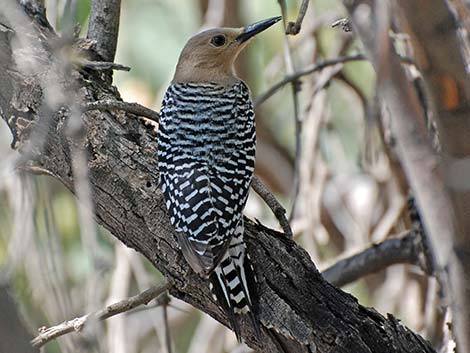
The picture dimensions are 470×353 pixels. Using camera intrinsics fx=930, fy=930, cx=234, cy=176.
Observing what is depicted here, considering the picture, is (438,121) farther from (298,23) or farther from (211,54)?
(211,54)

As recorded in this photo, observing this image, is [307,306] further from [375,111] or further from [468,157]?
[375,111]

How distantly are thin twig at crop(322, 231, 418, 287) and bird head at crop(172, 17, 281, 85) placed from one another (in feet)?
3.26

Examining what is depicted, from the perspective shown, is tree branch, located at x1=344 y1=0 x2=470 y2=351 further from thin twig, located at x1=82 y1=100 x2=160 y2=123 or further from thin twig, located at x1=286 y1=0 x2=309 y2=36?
thin twig, located at x1=82 y1=100 x2=160 y2=123

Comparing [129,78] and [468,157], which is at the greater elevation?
[129,78]

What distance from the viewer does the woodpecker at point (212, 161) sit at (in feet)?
9.83

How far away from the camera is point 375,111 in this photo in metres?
4.50

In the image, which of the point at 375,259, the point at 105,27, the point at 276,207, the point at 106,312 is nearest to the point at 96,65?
the point at 105,27

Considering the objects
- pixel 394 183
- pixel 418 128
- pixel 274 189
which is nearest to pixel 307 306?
pixel 418 128

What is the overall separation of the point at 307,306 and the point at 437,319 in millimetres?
1539

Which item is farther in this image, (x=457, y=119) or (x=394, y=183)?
(x=394, y=183)

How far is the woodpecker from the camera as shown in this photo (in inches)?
118

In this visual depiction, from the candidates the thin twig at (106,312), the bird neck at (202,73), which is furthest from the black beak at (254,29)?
the thin twig at (106,312)

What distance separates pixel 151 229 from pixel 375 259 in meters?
1.41

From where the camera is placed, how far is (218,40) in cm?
433
